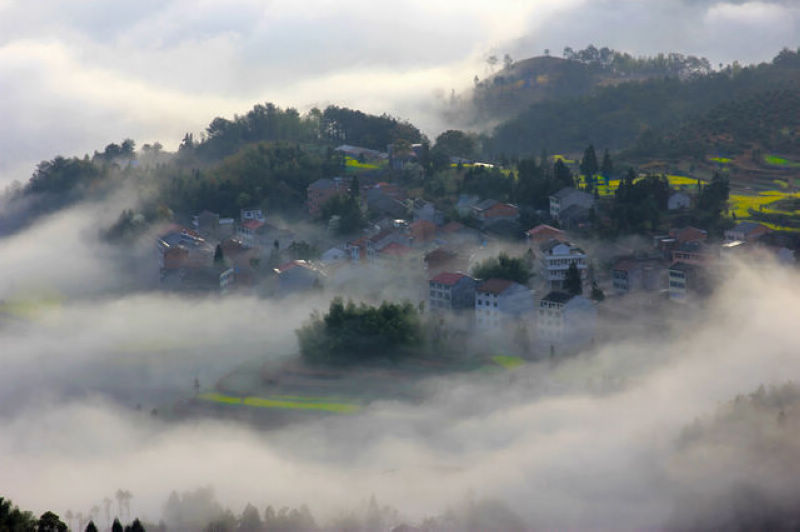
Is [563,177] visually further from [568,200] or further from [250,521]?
[250,521]

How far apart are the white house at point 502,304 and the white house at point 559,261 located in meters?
1.94

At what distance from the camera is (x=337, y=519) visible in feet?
67.1

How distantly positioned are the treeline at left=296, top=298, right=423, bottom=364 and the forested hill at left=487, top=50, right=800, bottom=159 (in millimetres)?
22827

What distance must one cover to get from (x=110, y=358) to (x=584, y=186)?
47.8 ft

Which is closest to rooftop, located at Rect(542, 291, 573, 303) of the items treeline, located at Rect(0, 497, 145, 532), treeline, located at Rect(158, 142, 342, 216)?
treeline, located at Rect(0, 497, 145, 532)

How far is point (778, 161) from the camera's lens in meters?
40.2

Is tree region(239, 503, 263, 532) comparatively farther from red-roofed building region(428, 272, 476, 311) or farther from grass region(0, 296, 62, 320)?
grass region(0, 296, 62, 320)

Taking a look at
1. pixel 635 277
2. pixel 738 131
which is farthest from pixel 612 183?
pixel 635 277

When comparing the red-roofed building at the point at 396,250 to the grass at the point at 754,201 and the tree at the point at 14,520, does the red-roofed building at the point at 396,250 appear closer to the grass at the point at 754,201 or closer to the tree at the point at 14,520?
the grass at the point at 754,201

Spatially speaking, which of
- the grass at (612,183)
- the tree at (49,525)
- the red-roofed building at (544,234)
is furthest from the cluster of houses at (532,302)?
the tree at (49,525)

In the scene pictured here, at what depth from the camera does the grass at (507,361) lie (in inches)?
1028

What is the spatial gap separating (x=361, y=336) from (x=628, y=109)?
98.8 ft

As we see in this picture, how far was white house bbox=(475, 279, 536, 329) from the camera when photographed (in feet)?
91.0

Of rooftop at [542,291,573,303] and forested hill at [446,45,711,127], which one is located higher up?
forested hill at [446,45,711,127]
